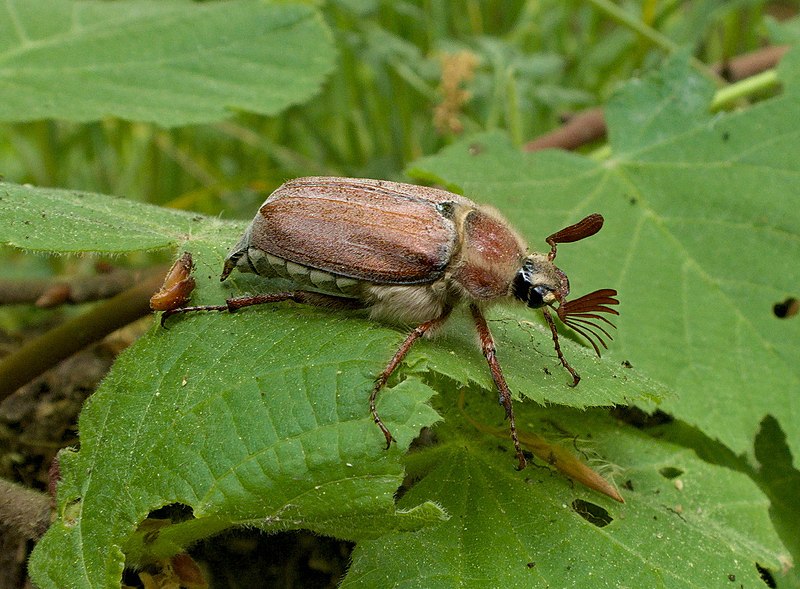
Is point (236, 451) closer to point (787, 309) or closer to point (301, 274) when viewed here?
point (301, 274)

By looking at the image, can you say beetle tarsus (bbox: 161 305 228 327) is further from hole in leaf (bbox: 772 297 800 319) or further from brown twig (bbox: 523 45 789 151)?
brown twig (bbox: 523 45 789 151)

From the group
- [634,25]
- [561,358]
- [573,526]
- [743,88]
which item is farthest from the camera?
[634,25]

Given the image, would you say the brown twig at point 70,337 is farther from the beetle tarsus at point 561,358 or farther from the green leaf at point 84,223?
the beetle tarsus at point 561,358

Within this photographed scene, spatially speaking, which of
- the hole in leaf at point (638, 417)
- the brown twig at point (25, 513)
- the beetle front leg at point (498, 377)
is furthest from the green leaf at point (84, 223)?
the hole in leaf at point (638, 417)

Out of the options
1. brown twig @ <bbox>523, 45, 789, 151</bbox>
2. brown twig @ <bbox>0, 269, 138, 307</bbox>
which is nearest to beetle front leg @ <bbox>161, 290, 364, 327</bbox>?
brown twig @ <bbox>0, 269, 138, 307</bbox>

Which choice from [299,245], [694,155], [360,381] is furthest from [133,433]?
[694,155]

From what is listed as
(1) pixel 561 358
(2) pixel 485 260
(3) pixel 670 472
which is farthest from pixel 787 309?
(2) pixel 485 260
